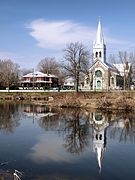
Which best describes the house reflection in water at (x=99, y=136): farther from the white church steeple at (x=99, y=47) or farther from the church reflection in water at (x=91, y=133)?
the white church steeple at (x=99, y=47)

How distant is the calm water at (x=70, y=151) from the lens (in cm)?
1483

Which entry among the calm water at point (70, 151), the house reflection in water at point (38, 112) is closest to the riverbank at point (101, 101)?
the house reflection in water at point (38, 112)

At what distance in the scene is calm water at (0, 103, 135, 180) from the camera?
14.8 m

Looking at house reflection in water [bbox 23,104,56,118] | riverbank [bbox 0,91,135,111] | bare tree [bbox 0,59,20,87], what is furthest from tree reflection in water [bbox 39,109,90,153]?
bare tree [bbox 0,59,20,87]

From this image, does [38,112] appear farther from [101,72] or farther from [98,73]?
[98,73]

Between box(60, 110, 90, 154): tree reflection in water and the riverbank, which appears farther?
the riverbank

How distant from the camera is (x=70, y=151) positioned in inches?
770

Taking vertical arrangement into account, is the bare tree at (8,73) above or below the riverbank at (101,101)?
above

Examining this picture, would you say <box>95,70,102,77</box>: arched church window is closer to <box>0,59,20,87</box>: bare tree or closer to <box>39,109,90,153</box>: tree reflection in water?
<box>0,59,20,87</box>: bare tree

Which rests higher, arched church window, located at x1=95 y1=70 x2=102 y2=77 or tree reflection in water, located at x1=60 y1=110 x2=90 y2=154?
arched church window, located at x1=95 y1=70 x2=102 y2=77

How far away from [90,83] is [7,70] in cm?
3774

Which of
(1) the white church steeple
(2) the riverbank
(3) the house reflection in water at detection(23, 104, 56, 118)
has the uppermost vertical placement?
(1) the white church steeple

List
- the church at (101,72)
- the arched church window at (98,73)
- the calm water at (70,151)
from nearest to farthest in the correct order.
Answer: the calm water at (70,151) < the church at (101,72) < the arched church window at (98,73)

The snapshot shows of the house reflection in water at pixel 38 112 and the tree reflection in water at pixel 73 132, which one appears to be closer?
the tree reflection in water at pixel 73 132
